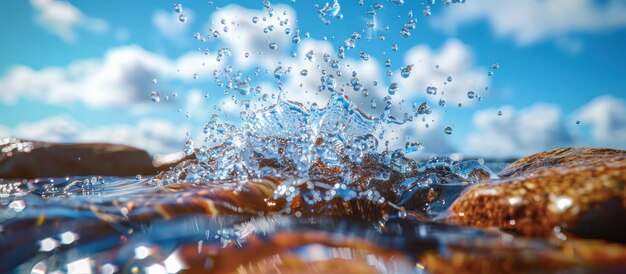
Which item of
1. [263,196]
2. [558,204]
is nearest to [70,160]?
[263,196]

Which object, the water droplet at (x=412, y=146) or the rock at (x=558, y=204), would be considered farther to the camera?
the water droplet at (x=412, y=146)

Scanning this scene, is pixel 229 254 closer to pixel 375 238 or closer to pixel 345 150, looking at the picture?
pixel 375 238

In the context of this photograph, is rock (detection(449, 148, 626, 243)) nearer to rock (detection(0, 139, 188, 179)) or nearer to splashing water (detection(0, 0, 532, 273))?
splashing water (detection(0, 0, 532, 273))

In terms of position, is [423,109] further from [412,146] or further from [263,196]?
[263,196]

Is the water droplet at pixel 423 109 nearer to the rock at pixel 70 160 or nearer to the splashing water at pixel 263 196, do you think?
the splashing water at pixel 263 196

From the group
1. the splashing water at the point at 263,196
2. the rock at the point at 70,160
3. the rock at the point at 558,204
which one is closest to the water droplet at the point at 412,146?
the splashing water at the point at 263,196

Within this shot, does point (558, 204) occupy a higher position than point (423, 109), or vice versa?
point (423, 109)
